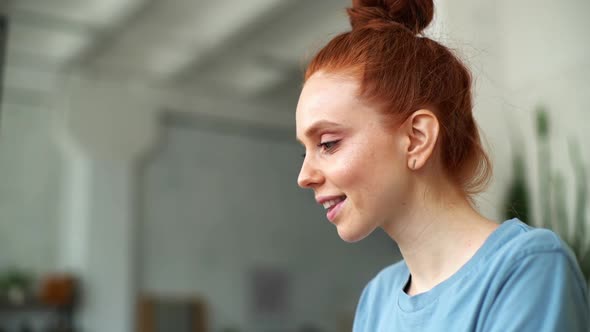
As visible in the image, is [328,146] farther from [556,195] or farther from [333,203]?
[556,195]

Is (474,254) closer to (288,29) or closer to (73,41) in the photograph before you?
(288,29)

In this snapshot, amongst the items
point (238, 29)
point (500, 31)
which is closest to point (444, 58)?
point (500, 31)

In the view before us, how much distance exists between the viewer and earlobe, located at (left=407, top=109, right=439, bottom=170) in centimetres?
111

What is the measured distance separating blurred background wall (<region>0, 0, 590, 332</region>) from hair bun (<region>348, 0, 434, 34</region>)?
13.7 feet

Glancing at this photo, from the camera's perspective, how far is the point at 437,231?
1.11 m

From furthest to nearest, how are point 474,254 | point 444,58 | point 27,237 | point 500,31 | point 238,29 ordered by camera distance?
1. point 27,237
2. point 238,29
3. point 500,31
4. point 444,58
5. point 474,254

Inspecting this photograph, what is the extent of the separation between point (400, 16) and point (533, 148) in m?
1.91

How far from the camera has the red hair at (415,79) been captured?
112cm

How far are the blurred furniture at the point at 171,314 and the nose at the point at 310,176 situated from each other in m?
6.34

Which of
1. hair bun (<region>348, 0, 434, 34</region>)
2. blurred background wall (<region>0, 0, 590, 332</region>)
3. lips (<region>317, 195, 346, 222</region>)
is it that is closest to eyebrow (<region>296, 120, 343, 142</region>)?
lips (<region>317, 195, 346, 222</region>)

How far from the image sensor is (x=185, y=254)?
762 cm

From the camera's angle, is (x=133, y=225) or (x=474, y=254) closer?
(x=474, y=254)

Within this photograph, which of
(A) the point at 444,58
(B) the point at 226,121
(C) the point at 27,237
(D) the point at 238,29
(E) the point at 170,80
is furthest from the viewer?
(B) the point at 226,121

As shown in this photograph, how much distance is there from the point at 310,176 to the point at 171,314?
650 centimetres
